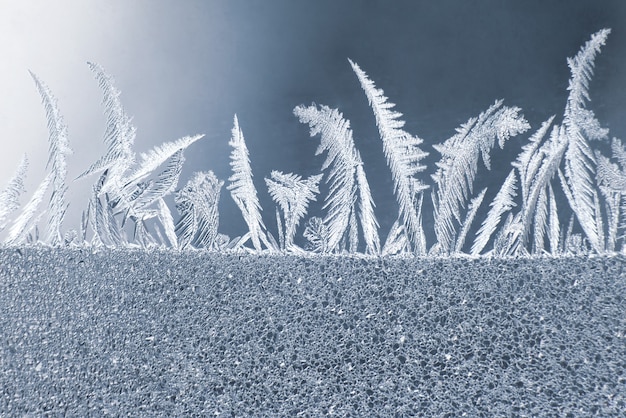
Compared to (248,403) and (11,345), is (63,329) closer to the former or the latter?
(11,345)

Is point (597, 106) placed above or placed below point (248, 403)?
above

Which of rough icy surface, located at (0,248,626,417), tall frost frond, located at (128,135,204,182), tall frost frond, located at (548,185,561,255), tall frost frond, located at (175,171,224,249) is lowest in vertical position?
rough icy surface, located at (0,248,626,417)

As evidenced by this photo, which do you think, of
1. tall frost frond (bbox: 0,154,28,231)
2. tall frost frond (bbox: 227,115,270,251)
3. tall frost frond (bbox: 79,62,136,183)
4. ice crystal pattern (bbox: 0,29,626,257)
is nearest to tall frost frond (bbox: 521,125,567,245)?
ice crystal pattern (bbox: 0,29,626,257)

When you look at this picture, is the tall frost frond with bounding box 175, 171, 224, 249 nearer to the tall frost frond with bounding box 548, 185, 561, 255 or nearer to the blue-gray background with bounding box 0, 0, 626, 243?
the blue-gray background with bounding box 0, 0, 626, 243

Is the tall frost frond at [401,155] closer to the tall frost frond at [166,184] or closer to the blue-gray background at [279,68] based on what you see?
the blue-gray background at [279,68]

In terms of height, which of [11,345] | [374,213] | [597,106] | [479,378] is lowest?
[11,345]

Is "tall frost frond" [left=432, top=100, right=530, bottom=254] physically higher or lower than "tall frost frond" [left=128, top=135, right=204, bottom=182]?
higher

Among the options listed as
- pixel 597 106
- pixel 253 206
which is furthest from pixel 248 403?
pixel 597 106

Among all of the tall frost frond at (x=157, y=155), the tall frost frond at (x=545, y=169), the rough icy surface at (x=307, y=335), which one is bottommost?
the rough icy surface at (x=307, y=335)

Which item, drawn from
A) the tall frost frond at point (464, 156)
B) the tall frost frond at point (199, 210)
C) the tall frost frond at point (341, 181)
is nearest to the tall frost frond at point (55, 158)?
the tall frost frond at point (199, 210)
